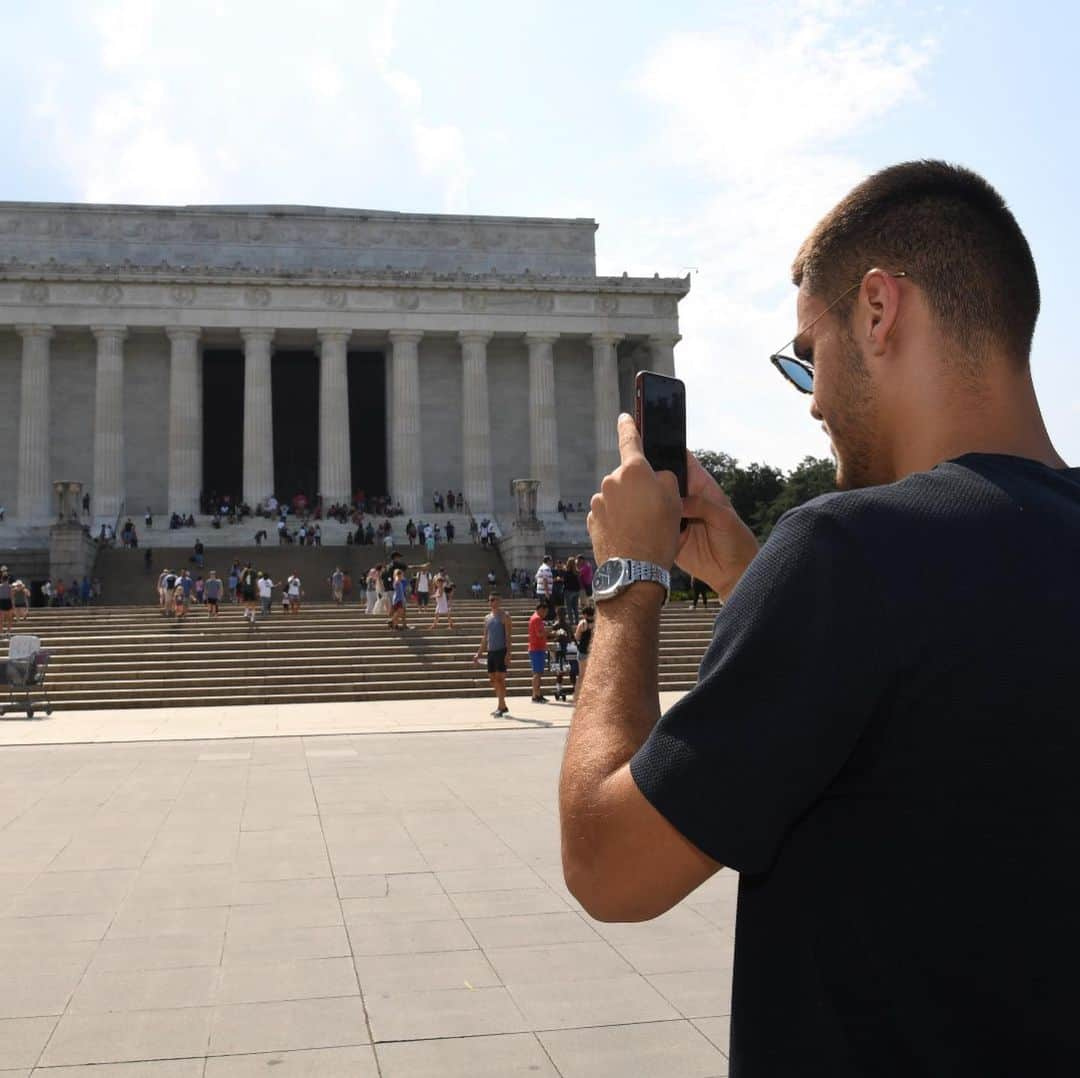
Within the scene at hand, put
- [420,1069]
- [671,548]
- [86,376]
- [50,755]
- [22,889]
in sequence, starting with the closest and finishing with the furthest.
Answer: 1. [671,548]
2. [420,1069]
3. [22,889]
4. [50,755]
5. [86,376]

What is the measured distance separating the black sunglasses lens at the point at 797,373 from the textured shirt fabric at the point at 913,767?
0.70 metres

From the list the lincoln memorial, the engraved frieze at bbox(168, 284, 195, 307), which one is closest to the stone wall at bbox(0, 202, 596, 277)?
the lincoln memorial

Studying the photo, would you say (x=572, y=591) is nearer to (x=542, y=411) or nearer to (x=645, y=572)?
(x=645, y=572)

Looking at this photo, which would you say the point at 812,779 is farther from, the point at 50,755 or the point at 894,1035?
the point at 50,755

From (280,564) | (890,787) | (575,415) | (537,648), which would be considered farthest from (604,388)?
(890,787)

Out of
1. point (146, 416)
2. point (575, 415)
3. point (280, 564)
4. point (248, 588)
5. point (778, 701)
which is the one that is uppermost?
point (575, 415)

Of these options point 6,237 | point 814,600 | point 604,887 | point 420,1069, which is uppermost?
point 6,237

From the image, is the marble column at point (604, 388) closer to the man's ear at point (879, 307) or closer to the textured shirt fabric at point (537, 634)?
the textured shirt fabric at point (537, 634)

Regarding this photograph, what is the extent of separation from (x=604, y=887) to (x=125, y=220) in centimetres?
6989

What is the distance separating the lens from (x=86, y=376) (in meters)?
64.1

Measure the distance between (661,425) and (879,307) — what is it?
1.77ft

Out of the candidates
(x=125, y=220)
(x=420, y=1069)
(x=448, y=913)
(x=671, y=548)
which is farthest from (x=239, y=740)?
(x=125, y=220)

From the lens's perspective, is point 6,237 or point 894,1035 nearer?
point 894,1035

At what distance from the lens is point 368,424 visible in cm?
7012
